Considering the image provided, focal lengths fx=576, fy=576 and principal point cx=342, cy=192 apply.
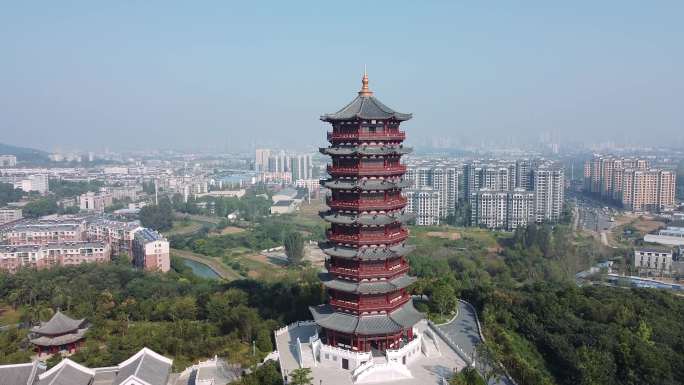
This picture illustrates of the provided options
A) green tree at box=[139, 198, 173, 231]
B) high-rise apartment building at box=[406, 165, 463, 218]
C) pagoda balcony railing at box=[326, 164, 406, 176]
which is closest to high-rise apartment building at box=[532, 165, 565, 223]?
high-rise apartment building at box=[406, 165, 463, 218]

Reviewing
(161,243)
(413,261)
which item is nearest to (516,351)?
(413,261)

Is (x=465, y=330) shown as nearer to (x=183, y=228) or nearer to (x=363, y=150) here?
(x=363, y=150)

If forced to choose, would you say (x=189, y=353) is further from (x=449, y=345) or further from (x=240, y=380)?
(x=449, y=345)

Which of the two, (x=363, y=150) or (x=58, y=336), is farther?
(x=58, y=336)

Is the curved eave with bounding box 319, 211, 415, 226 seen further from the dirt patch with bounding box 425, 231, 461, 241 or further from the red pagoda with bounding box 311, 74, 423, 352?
the dirt patch with bounding box 425, 231, 461, 241

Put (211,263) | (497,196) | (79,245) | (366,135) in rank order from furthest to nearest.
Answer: (497,196) → (211,263) → (79,245) → (366,135)

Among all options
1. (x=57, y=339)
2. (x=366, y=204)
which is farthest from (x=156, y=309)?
(x=366, y=204)
